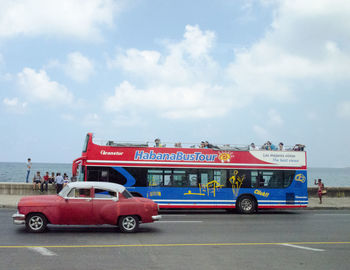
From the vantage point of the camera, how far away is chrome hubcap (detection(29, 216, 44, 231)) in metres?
11.6

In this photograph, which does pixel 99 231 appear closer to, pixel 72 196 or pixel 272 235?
pixel 72 196

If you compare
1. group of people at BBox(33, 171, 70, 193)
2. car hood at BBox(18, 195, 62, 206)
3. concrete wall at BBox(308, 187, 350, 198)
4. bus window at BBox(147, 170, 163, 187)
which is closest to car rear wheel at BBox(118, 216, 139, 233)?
car hood at BBox(18, 195, 62, 206)

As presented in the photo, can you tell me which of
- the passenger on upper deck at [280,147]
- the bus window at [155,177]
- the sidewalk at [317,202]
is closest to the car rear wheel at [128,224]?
the bus window at [155,177]

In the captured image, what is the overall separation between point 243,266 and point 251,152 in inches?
498

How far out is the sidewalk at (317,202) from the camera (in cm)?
2058

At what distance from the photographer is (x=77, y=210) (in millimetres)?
11773

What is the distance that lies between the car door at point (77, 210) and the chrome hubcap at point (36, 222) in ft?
1.96

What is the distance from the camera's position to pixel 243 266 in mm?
7887

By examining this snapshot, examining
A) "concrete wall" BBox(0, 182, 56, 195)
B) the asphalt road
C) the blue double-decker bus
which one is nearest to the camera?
the asphalt road

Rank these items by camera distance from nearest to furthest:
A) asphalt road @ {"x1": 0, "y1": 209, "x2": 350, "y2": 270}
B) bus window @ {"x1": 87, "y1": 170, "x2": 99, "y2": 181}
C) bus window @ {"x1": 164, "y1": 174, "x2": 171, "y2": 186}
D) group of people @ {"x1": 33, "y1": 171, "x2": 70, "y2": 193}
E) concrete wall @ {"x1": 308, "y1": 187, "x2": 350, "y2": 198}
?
asphalt road @ {"x1": 0, "y1": 209, "x2": 350, "y2": 270} → bus window @ {"x1": 87, "y1": 170, "x2": 99, "y2": 181} → bus window @ {"x1": 164, "y1": 174, "x2": 171, "y2": 186} → group of people @ {"x1": 33, "y1": 171, "x2": 70, "y2": 193} → concrete wall @ {"x1": 308, "y1": 187, "x2": 350, "y2": 198}

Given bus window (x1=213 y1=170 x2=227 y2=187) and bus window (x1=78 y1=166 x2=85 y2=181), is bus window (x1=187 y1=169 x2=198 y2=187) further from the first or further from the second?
bus window (x1=78 y1=166 x2=85 y2=181)

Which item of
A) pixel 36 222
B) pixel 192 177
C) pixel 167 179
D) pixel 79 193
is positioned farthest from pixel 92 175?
pixel 36 222

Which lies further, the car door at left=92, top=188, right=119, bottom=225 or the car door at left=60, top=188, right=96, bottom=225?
the car door at left=92, top=188, right=119, bottom=225

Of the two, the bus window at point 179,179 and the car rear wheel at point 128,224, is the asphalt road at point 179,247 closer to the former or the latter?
the car rear wheel at point 128,224
